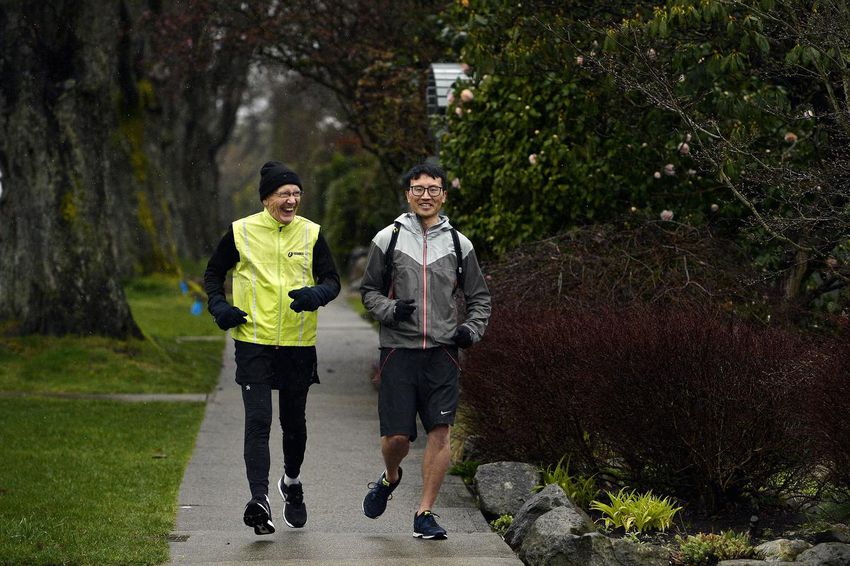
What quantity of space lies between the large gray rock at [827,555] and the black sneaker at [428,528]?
1.68 meters

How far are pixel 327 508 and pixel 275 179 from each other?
2.04 m

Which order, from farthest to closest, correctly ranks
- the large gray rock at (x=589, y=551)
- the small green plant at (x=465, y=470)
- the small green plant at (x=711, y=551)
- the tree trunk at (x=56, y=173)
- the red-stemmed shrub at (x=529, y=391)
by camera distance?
the tree trunk at (x=56, y=173) < the small green plant at (x=465, y=470) < the red-stemmed shrub at (x=529, y=391) < the small green plant at (x=711, y=551) < the large gray rock at (x=589, y=551)

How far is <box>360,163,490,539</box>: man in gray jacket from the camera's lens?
6.77 metres

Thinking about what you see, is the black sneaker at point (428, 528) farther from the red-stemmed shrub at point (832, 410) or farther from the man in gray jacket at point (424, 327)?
the red-stemmed shrub at point (832, 410)

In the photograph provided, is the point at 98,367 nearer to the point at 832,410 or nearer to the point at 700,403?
the point at 700,403

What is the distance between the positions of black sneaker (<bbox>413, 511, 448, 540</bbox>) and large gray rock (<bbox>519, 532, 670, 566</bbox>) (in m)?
0.57

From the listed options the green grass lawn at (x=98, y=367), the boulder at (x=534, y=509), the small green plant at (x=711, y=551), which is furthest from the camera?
the green grass lawn at (x=98, y=367)

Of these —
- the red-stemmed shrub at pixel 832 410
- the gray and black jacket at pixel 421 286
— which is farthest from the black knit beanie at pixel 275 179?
the red-stemmed shrub at pixel 832 410

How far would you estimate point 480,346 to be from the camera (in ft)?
28.8

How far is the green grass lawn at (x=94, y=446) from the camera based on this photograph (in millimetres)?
6707

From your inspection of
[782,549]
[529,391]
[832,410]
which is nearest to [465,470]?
[529,391]

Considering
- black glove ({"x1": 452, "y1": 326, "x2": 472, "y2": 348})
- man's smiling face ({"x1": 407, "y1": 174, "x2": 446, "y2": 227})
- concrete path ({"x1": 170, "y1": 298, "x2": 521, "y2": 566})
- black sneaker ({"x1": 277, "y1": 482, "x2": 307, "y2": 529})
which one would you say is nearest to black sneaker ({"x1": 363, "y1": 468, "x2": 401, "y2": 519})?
concrete path ({"x1": 170, "y1": 298, "x2": 521, "y2": 566})

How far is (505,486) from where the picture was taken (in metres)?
7.80

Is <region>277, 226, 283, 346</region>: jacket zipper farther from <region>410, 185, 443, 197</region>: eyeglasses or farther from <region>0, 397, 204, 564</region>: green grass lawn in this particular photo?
<region>0, 397, 204, 564</region>: green grass lawn
